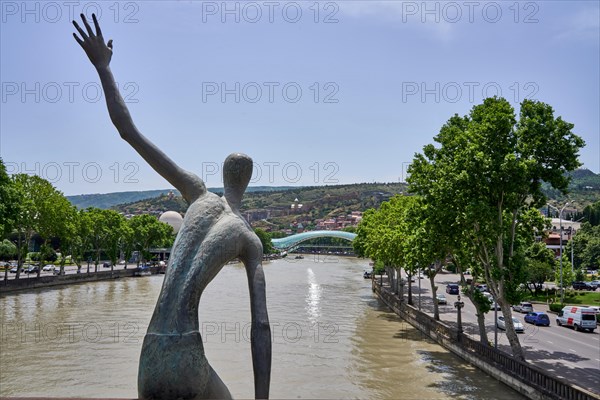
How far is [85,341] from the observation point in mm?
23578

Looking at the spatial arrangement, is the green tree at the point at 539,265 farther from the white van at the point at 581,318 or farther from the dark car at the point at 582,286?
the white van at the point at 581,318

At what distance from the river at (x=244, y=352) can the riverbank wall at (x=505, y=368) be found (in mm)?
415

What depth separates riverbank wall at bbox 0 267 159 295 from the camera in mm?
43166

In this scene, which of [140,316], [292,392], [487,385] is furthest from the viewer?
[140,316]

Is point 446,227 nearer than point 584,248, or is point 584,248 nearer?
point 446,227

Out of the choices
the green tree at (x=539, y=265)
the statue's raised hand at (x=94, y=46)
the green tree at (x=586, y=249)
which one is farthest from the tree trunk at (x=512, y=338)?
the green tree at (x=586, y=249)

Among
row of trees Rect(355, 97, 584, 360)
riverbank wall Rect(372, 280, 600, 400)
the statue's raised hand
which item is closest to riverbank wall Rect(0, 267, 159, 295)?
riverbank wall Rect(372, 280, 600, 400)

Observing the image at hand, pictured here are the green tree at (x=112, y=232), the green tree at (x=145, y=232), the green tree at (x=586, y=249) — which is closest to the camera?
the green tree at (x=112, y=232)

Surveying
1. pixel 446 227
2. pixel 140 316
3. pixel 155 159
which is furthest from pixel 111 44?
pixel 140 316

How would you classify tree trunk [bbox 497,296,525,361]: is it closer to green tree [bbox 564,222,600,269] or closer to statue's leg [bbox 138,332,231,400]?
statue's leg [bbox 138,332,231,400]

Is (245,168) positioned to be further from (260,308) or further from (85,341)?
(85,341)

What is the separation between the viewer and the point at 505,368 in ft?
57.4

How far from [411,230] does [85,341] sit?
16741mm

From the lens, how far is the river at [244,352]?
16.7 meters
